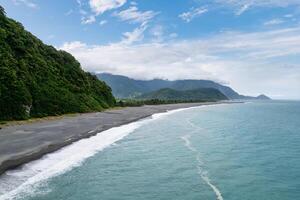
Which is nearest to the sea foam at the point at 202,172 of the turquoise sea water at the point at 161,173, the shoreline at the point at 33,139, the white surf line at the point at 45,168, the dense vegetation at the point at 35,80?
the turquoise sea water at the point at 161,173

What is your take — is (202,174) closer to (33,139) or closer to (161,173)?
(161,173)

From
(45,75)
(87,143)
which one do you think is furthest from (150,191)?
(45,75)

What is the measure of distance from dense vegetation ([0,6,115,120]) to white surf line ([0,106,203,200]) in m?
19.8

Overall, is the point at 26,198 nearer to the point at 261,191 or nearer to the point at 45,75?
the point at 261,191

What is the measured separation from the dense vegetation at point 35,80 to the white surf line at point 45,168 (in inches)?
778

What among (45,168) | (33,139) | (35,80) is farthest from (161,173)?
(35,80)

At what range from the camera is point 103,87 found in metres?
119

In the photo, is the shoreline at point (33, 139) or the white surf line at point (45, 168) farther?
the shoreline at point (33, 139)

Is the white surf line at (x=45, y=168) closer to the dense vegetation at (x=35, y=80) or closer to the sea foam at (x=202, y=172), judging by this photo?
the sea foam at (x=202, y=172)

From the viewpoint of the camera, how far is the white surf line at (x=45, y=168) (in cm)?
2383

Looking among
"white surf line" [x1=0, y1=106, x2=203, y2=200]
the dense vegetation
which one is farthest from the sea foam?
the dense vegetation

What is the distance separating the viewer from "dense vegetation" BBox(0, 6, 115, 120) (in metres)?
61.4

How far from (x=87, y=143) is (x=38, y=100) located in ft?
93.9

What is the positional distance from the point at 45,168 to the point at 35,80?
47.4m
